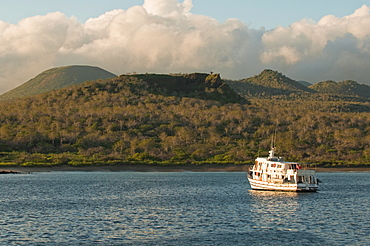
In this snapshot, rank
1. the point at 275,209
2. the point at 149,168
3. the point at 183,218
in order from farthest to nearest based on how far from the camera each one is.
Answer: the point at 149,168 → the point at 275,209 → the point at 183,218

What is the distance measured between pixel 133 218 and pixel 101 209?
10.4m

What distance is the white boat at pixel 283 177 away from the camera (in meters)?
93.8

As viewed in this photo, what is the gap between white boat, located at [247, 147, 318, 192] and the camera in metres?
93.8

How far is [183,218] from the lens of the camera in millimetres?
63062

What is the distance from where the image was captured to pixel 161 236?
166ft

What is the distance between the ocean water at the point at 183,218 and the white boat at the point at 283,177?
1656 millimetres

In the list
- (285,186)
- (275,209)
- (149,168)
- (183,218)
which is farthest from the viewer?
(149,168)

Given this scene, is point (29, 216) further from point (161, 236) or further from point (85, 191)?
point (85, 191)

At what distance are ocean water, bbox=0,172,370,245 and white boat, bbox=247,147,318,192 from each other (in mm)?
1656

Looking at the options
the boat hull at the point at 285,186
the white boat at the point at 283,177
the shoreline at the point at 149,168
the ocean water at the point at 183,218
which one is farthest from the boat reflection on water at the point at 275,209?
the shoreline at the point at 149,168

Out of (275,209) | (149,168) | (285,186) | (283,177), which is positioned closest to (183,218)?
(275,209)

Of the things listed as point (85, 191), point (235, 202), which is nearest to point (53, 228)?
point (235, 202)

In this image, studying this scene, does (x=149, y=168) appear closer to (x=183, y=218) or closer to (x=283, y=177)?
(x=283, y=177)

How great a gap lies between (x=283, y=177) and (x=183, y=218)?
36.7 meters
